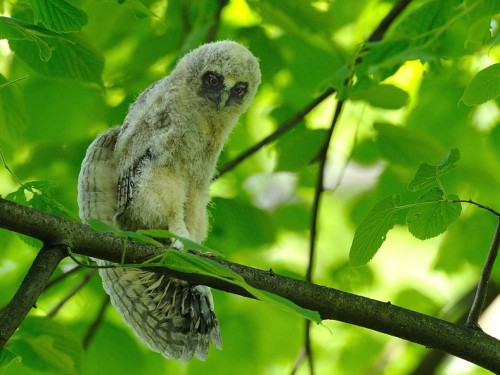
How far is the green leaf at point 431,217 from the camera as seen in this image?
2494 mm

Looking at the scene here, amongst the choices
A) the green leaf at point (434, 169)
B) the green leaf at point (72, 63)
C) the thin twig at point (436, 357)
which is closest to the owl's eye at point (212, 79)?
the green leaf at point (72, 63)

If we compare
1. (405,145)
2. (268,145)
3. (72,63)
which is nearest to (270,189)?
(268,145)

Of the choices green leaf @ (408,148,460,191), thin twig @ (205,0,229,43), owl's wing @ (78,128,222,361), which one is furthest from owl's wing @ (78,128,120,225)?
green leaf @ (408,148,460,191)

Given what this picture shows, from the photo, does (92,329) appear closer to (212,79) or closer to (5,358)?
(212,79)

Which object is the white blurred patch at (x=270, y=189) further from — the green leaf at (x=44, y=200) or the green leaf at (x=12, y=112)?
the green leaf at (x=44, y=200)

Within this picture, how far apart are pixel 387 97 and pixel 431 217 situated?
1267 millimetres

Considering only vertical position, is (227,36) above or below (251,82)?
above

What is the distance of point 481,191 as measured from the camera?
4348 millimetres

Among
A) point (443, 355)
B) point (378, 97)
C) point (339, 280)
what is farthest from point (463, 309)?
point (378, 97)

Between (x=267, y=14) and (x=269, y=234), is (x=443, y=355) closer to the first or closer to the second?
(x=269, y=234)

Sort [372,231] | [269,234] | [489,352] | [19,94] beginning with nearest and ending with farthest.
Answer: [372,231], [489,352], [19,94], [269,234]

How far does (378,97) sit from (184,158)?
996 mm

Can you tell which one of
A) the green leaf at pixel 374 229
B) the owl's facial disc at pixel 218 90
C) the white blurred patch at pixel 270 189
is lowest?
the green leaf at pixel 374 229

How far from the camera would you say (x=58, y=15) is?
7.66 feet
